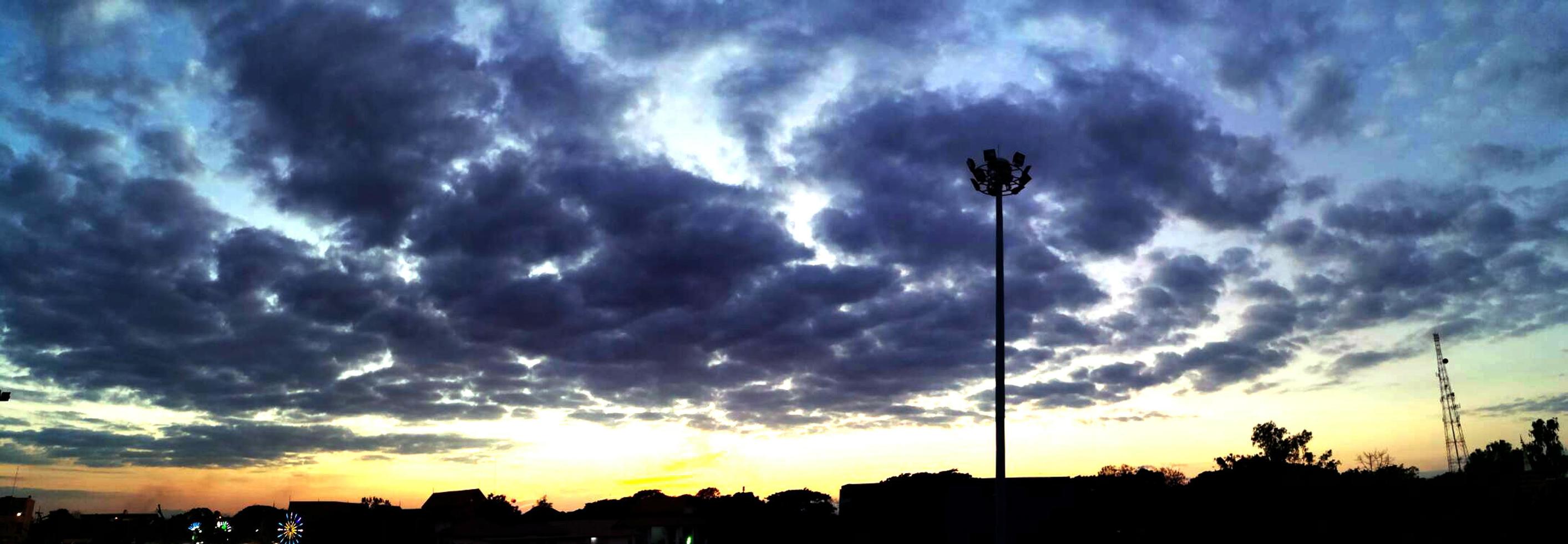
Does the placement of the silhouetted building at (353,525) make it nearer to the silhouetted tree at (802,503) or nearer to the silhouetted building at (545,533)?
the silhouetted building at (545,533)

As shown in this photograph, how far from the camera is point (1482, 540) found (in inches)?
1724

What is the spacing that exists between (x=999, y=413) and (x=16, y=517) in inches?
9447

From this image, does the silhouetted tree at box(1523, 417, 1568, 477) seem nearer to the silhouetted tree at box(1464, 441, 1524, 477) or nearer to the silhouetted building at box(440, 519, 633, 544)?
the silhouetted tree at box(1464, 441, 1524, 477)

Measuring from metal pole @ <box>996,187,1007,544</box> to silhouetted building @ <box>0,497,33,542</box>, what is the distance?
8408 inches

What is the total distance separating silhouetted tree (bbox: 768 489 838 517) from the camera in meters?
138

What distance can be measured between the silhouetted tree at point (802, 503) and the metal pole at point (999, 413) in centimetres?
10602

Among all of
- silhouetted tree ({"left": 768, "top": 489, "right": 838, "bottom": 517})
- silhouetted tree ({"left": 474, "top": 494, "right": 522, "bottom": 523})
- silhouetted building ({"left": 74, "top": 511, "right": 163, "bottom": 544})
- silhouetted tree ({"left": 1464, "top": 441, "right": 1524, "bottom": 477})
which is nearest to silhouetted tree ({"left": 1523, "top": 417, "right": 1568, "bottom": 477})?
silhouetted tree ({"left": 1464, "top": 441, "right": 1524, "bottom": 477})

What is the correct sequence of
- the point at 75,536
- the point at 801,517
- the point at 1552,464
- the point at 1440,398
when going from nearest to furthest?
1. the point at 801,517
2. the point at 1552,464
3. the point at 1440,398
4. the point at 75,536

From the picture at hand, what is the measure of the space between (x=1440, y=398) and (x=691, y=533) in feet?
440

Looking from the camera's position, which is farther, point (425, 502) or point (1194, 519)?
point (425, 502)

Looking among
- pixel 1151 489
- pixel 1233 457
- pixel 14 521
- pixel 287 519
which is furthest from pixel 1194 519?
pixel 14 521

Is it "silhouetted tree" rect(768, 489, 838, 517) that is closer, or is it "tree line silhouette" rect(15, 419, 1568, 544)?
"tree line silhouette" rect(15, 419, 1568, 544)

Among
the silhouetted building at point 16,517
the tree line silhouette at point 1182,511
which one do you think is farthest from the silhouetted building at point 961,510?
the silhouetted building at point 16,517

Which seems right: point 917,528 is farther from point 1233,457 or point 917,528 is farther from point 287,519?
point 287,519
